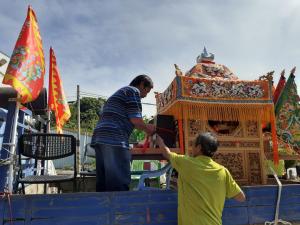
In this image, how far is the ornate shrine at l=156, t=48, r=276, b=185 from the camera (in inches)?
131

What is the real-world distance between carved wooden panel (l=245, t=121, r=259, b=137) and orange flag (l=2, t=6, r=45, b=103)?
7.73 ft

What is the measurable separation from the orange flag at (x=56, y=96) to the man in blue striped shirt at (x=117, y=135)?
2.55 m

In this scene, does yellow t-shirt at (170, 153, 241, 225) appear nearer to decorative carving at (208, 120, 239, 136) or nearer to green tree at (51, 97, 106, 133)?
decorative carving at (208, 120, 239, 136)

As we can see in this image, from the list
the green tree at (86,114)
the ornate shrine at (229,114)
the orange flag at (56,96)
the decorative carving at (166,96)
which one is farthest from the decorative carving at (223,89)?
the green tree at (86,114)

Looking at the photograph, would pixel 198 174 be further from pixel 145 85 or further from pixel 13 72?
pixel 13 72

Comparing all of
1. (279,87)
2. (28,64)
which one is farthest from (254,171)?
(28,64)

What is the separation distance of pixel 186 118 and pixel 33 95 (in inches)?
64.0

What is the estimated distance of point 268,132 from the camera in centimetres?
384

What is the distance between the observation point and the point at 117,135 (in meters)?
2.32

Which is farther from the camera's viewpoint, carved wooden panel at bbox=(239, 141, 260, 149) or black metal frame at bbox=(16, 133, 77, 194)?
carved wooden panel at bbox=(239, 141, 260, 149)

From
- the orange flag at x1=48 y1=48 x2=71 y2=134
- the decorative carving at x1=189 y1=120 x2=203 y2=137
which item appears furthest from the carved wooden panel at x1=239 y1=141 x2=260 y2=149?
the orange flag at x1=48 y1=48 x2=71 y2=134

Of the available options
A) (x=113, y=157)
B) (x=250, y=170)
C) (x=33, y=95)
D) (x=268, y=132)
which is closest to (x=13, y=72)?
(x=33, y=95)

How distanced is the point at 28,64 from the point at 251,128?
2.55 meters

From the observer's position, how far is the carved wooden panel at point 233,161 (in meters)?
3.33
